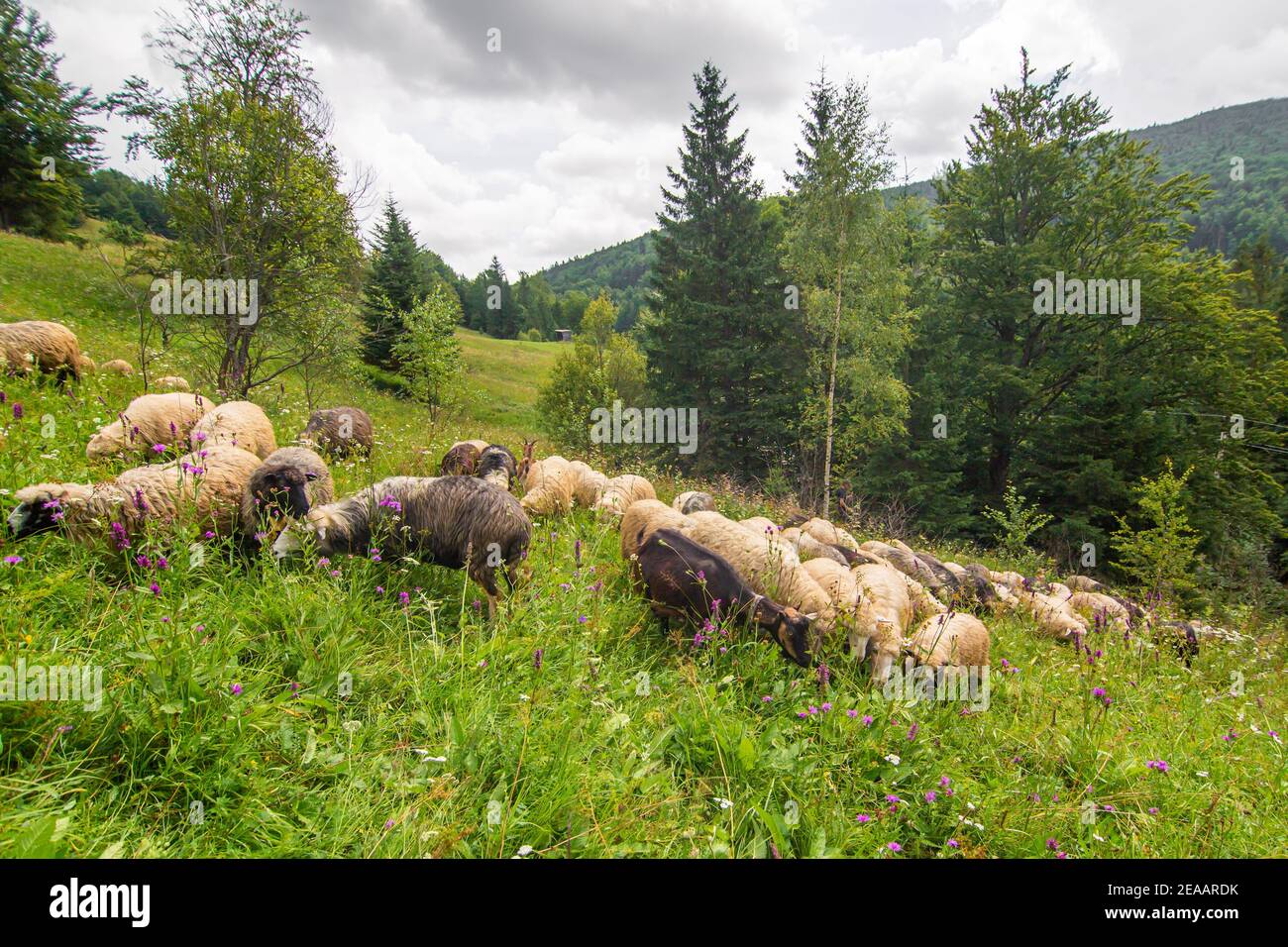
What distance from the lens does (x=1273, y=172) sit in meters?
123

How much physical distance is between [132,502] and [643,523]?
4826mm

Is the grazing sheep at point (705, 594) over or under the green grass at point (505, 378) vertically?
under

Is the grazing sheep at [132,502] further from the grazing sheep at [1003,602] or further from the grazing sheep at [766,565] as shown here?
the grazing sheep at [1003,602]

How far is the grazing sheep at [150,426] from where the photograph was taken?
16.9 ft

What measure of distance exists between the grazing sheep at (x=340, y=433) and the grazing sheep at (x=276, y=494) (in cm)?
264

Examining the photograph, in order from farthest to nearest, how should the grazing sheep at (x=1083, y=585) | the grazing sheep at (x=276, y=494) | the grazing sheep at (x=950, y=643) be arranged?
the grazing sheep at (x=1083, y=585)
the grazing sheep at (x=950, y=643)
the grazing sheep at (x=276, y=494)

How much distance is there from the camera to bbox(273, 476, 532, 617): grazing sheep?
4.61 metres

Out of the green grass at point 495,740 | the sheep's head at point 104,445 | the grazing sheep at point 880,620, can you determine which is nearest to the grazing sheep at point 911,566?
the grazing sheep at point 880,620

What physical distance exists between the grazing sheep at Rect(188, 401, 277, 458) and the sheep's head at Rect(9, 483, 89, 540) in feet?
5.51

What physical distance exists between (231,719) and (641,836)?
2.11 meters
